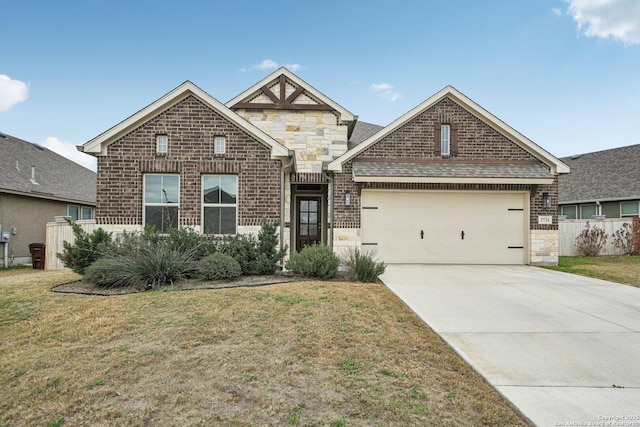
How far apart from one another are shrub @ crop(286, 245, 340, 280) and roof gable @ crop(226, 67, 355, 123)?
20.8 feet

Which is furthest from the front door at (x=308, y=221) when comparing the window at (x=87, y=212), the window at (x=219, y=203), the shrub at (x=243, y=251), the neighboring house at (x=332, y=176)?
the window at (x=87, y=212)

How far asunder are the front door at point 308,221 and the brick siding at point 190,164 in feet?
11.0

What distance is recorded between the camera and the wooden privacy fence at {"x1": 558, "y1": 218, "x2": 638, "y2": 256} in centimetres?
1681

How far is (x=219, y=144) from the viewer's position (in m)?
10.6

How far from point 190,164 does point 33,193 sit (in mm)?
10115

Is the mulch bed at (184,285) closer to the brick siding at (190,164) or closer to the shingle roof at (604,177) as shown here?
the brick siding at (190,164)

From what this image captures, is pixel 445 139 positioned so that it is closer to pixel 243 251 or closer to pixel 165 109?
pixel 243 251

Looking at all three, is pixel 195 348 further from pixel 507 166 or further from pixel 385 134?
pixel 507 166

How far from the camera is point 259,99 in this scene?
1327 centimetres

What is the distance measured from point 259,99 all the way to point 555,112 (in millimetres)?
12850

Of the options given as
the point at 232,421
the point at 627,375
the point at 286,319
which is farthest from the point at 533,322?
the point at 232,421

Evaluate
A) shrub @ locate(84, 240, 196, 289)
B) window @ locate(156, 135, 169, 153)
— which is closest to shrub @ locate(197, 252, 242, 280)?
shrub @ locate(84, 240, 196, 289)

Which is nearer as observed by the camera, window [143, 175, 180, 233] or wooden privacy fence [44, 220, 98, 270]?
window [143, 175, 180, 233]

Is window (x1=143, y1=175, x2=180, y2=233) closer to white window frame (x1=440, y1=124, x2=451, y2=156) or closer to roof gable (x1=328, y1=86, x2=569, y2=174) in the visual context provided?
roof gable (x1=328, y1=86, x2=569, y2=174)
